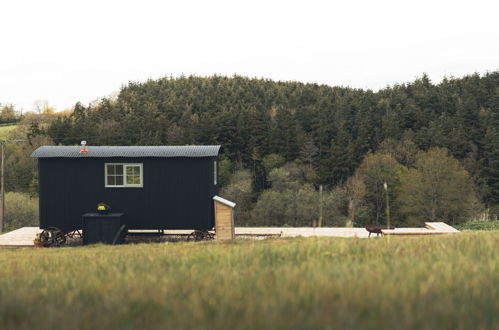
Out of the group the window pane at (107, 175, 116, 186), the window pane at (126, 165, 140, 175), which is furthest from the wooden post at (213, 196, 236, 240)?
the window pane at (107, 175, 116, 186)

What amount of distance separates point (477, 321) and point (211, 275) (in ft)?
8.03

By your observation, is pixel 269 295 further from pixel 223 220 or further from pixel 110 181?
pixel 110 181

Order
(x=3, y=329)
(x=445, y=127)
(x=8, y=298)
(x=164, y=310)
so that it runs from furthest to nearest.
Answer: (x=445, y=127) → (x=8, y=298) → (x=164, y=310) → (x=3, y=329)

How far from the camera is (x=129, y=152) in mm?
20031

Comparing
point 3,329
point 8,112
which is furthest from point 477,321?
point 8,112

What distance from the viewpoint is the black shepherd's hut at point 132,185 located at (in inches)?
785

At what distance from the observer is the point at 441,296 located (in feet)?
11.7

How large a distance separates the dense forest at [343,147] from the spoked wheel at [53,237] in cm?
2147

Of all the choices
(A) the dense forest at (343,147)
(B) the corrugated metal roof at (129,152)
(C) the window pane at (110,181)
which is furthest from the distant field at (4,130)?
(C) the window pane at (110,181)

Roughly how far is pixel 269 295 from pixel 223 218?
16.0 metres

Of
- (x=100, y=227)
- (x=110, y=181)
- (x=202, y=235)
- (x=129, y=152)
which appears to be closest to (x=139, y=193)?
(x=110, y=181)

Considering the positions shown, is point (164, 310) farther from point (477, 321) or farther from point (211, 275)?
point (477, 321)

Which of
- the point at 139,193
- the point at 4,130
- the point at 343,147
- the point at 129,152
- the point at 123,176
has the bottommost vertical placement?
the point at 139,193

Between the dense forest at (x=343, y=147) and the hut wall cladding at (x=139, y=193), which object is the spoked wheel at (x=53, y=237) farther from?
the dense forest at (x=343, y=147)
